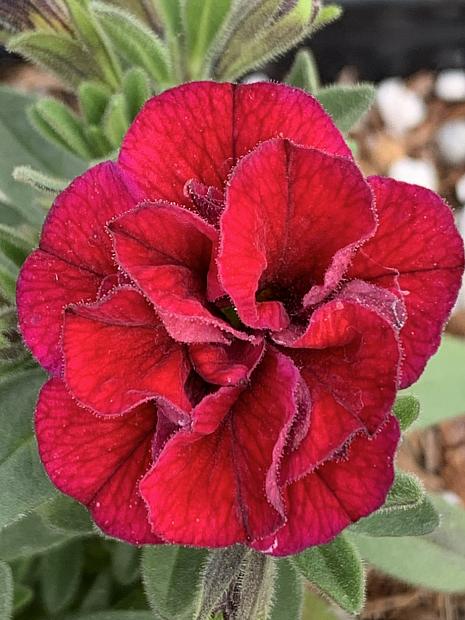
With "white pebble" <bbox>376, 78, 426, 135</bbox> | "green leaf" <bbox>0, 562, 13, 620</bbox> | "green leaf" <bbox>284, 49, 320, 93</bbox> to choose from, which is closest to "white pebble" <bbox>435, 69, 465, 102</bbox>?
"white pebble" <bbox>376, 78, 426, 135</bbox>

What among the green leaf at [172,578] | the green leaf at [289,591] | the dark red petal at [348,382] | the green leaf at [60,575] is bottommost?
the green leaf at [60,575]

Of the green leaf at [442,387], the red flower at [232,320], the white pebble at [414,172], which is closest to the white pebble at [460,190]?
the white pebble at [414,172]

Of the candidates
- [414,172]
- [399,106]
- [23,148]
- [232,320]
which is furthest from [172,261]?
[399,106]

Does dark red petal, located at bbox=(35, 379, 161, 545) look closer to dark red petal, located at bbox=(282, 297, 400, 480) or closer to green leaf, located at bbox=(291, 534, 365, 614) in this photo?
dark red petal, located at bbox=(282, 297, 400, 480)

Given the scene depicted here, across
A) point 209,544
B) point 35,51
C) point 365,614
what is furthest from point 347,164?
point 365,614

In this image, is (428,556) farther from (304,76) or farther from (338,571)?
(304,76)

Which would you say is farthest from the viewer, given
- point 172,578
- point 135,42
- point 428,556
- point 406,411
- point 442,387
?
point 442,387

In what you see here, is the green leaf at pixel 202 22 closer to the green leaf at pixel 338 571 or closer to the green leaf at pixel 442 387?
the green leaf at pixel 338 571
